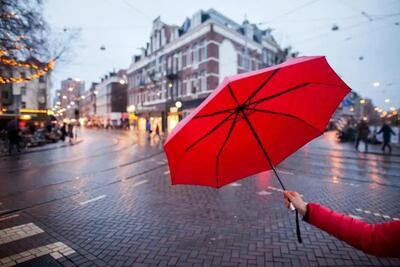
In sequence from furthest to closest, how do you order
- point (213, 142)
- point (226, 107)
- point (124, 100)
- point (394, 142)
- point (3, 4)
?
point (124, 100) → point (394, 142) → point (3, 4) → point (213, 142) → point (226, 107)

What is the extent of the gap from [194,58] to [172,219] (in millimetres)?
30694

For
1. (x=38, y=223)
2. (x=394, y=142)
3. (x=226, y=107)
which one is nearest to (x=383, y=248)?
(x=226, y=107)

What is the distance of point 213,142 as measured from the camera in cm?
237

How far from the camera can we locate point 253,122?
239 centimetres

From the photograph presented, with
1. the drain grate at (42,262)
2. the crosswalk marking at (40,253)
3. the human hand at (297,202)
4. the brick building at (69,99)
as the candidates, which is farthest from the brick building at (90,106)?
the human hand at (297,202)

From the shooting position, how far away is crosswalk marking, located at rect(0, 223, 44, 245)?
14.8 ft

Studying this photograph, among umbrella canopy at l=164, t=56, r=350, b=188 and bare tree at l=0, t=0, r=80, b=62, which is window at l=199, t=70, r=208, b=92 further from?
umbrella canopy at l=164, t=56, r=350, b=188

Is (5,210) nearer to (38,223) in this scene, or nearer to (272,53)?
(38,223)

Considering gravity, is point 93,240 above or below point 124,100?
below

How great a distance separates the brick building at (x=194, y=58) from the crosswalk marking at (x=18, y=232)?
88.0 ft

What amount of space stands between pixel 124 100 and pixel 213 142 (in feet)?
236

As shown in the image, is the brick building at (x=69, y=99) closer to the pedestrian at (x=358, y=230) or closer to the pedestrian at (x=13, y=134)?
the pedestrian at (x=13, y=134)

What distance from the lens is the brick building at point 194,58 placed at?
31.8 metres

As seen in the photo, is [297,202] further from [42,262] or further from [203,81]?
[203,81]
